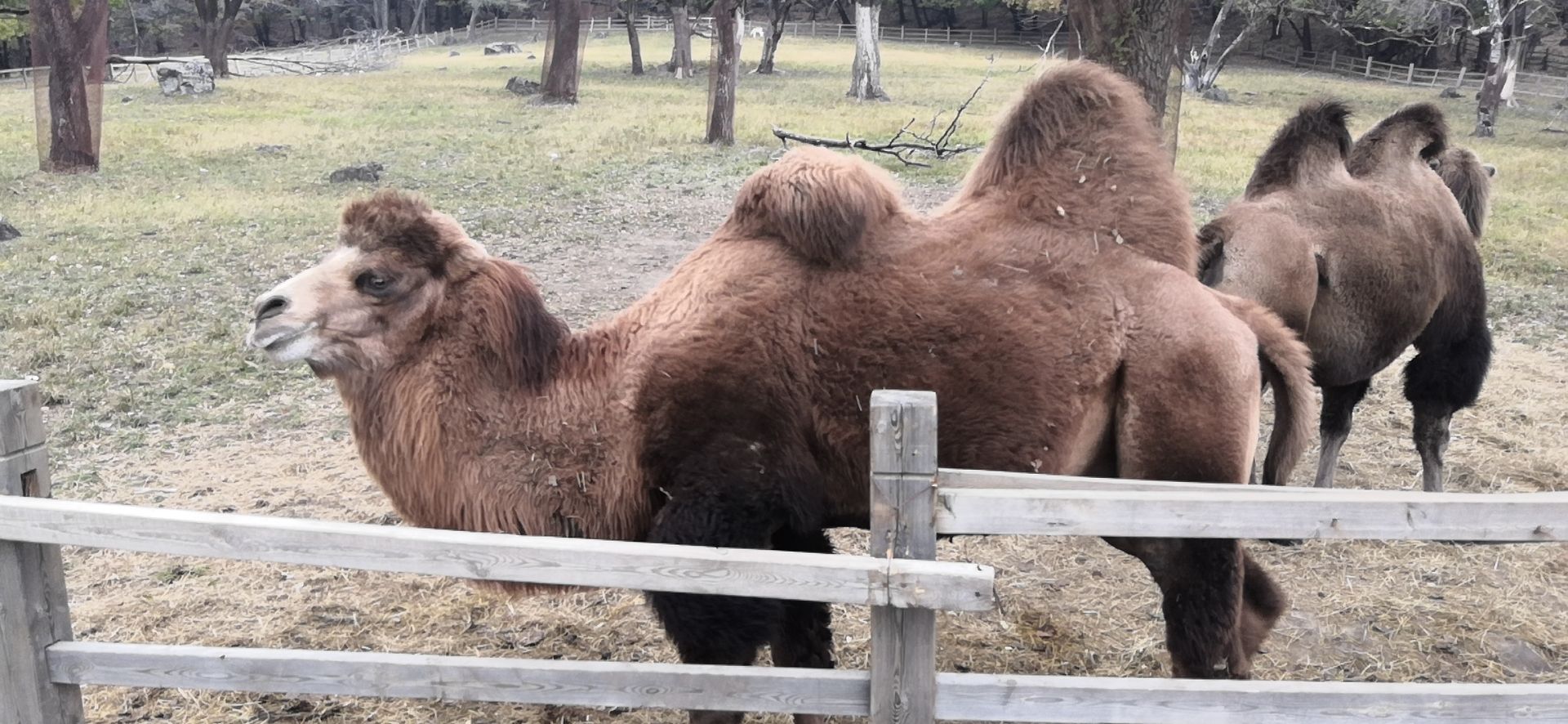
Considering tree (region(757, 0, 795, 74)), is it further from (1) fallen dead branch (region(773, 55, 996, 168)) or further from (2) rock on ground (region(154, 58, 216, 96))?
(1) fallen dead branch (region(773, 55, 996, 168))

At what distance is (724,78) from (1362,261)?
14237mm

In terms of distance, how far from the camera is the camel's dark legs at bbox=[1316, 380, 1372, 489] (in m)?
6.38

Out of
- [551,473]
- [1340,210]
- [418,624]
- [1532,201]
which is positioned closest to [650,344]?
[551,473]

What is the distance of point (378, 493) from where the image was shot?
20.2 feet

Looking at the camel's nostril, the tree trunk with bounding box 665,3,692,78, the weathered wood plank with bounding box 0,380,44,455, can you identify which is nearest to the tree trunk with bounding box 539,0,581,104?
the tree trunk with bounding box 665,3,692,78

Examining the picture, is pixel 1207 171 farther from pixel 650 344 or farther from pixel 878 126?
pixel 650 344

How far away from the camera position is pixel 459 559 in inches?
110

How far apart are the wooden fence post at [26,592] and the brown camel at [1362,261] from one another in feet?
Answer: 15.8

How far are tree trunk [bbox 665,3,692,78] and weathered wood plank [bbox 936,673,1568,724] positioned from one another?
108ft

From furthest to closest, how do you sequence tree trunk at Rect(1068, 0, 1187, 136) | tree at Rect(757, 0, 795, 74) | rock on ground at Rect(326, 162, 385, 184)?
tree at Rect(757, 0, 795, 74), rock on ground at Rect(326, 162, 385, 184), tree trunk at Rect(1068, 0, 1187, 136)

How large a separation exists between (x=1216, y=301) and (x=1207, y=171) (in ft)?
45.2

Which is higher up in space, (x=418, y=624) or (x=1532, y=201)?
(x=1532, y=201)

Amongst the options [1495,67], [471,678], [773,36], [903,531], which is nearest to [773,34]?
[773,36]

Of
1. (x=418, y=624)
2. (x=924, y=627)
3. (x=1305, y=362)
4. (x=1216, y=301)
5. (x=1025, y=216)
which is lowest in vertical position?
(x=418, y=624)
